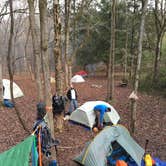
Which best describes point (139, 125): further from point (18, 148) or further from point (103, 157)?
point (18, 148)

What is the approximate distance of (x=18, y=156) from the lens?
4.36 m

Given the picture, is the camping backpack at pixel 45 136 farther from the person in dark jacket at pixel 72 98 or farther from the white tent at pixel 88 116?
the person in dark jacket at pixel 72 98

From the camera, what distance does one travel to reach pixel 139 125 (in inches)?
432

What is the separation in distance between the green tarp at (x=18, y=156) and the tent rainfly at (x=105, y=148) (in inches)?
92.1

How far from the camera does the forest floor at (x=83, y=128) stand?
8.22 metres

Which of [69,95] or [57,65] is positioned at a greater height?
[57,65]

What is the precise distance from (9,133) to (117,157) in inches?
157

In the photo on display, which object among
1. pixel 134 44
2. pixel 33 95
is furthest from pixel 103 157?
pixel 134 44

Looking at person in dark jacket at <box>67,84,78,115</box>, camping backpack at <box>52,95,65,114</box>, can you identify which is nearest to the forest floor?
camping backpack at <box>52,95,65,114</box>

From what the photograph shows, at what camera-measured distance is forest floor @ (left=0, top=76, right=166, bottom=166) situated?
27.0 ft

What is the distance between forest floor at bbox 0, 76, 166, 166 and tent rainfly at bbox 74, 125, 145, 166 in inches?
27.5

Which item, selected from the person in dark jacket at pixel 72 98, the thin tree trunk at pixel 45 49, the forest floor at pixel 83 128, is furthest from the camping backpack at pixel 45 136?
the person in dark jacket at pixel 72 98

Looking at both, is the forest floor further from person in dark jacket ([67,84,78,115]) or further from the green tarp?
the green tarp

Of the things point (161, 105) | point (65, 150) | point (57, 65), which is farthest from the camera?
point (161, 105)
